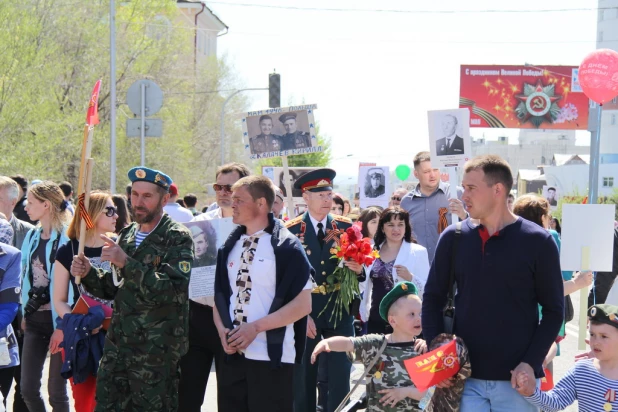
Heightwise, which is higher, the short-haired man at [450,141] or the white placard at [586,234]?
the short-haired man at [450,141]

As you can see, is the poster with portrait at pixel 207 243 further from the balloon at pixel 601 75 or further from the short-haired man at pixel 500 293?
the balloon at pixel 601 75

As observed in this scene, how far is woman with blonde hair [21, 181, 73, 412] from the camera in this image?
666 cm

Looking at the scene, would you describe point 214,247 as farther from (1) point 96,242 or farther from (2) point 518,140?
(2) point 518,140

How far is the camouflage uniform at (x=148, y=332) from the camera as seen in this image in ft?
18.0

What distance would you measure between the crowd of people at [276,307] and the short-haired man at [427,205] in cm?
44

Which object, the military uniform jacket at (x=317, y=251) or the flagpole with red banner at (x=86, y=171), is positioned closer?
the flagpole with red banner at (x=86, y=171)

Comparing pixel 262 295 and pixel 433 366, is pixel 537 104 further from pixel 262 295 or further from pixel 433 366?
pixel 433 366

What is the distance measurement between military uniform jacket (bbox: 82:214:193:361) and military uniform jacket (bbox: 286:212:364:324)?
1.78m

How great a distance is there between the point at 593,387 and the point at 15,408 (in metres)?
4.77

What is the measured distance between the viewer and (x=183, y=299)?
5621 millimetres

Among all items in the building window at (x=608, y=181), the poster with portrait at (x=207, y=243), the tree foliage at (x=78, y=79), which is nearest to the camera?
the poster with portrait at (x=207, y=243)

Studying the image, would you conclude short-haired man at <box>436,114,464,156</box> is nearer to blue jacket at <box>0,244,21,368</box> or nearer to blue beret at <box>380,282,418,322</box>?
blue beret at <box>380,282,418,322</box>

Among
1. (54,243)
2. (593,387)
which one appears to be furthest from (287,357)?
(54,243)

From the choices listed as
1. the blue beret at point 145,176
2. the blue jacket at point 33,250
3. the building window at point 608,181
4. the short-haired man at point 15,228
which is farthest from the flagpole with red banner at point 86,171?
the building window at point 608,181
